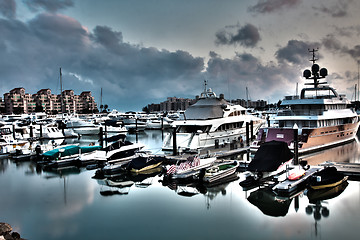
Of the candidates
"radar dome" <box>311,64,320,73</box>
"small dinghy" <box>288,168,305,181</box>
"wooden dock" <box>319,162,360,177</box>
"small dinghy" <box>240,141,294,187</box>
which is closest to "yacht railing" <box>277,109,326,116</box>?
"radar dome" <box>311,64,320,73</box>

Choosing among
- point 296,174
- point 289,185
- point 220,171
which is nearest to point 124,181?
point 220,171

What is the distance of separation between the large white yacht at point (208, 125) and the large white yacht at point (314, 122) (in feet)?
16.4

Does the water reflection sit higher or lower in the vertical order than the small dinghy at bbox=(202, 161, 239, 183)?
lower

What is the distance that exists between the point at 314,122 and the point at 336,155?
3761mm

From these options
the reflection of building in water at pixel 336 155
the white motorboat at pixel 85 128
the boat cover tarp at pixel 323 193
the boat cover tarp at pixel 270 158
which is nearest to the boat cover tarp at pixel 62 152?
the boat cover tarp at pixel 270 158

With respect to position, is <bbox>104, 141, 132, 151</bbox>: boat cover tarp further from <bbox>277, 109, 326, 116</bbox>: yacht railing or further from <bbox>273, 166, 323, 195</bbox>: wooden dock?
<bbox>277, 109, 326, 116</bbox>: yacht railing

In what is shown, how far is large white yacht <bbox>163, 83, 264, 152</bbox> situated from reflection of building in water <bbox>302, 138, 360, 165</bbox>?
28.5ft

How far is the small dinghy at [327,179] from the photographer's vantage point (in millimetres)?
15953

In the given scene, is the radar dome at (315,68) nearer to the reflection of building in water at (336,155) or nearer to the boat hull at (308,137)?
the boat hull at (308,137)

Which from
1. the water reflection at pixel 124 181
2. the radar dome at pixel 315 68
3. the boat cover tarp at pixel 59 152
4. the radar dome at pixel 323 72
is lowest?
the water reflection at pixel 124 181

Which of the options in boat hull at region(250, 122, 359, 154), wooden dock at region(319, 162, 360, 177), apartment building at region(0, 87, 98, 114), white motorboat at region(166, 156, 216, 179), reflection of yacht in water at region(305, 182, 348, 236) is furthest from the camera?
apartment building at region(0, 87, 98, 114)

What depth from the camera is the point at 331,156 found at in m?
25.1

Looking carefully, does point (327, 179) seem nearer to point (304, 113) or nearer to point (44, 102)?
point (304, 113)

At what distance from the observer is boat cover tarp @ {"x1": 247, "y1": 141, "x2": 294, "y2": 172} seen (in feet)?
55.9
